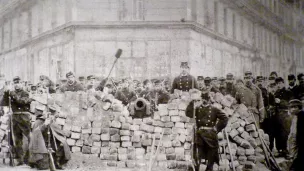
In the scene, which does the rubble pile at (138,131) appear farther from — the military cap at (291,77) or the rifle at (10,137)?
the military cap at (291,77)

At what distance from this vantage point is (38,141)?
17.9ft

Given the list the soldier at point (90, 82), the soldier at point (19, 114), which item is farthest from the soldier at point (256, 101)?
the soldier at point (19, 114)

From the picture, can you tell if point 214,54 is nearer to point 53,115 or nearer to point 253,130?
point 253,130

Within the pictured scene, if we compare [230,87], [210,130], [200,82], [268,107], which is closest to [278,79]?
[268,107]

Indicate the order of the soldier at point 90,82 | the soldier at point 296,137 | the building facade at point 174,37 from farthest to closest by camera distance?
the soldier at point 90,82
the building facade at point 174,37
the soldier at point 296,137

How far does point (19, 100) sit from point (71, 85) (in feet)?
2.81

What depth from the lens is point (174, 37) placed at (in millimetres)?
5457

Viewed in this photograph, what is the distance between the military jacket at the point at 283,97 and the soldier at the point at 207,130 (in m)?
1.01

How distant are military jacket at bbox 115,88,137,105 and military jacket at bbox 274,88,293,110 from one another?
2.25 metres

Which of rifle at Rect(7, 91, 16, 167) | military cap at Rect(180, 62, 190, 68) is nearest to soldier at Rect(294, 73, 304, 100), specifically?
military cap at Rect(180, 62, 190, 68)

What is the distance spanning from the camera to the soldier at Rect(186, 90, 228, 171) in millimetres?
5031

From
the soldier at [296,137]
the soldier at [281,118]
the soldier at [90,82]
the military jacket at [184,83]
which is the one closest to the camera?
the soldier at [296,137]

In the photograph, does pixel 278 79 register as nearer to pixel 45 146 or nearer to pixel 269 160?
pixel 269 160

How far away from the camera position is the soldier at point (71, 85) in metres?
5.71
